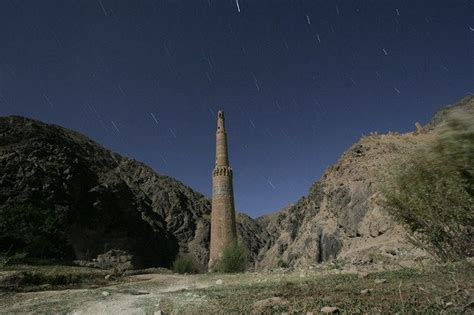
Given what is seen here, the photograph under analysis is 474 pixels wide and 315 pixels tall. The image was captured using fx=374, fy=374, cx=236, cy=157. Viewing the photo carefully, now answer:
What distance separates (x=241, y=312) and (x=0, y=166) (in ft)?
118

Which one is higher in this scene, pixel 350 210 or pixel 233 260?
pixel 350 210

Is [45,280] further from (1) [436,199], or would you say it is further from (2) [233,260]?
(2) [233,260]

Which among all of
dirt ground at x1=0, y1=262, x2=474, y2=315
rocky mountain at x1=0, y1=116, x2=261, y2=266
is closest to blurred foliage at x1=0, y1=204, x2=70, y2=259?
rocky mountain at x1=0, y1=116, x2=261, y2=266

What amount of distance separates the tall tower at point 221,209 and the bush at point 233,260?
521 inches

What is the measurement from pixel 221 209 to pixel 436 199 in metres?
34.3

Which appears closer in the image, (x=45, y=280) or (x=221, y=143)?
(x=45, y=280)

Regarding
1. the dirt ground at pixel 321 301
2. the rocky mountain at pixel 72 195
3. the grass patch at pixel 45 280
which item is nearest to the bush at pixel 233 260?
the grass patch at pixel 45 280

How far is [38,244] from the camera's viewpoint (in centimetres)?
2200

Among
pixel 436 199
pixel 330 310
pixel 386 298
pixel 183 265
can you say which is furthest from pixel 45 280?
pixel 183 265

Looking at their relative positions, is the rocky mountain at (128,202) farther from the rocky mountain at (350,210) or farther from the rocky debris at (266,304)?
the rocky debris at (266,304)

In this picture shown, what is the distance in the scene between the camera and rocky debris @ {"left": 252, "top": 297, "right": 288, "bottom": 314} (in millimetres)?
5620

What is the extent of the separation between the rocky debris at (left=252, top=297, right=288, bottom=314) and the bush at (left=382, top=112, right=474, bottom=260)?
11.3 ft

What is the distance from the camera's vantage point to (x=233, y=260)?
26047 millimetres

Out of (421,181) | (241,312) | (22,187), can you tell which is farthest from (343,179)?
(241,312)
